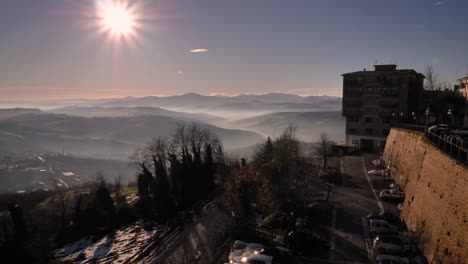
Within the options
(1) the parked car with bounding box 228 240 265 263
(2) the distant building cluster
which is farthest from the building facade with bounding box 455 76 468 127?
(1) the parked car with bounding box 228 240 265 263

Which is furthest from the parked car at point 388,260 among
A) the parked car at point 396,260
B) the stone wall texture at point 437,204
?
the stone wall texture at point 437,204

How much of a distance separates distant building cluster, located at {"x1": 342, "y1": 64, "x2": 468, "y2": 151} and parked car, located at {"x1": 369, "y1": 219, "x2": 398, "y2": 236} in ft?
156

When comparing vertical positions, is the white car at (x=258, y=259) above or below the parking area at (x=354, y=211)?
above

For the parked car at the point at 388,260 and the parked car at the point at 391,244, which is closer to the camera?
the parked car at the point at 388,260

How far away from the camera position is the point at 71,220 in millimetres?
51000

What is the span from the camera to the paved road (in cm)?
2377

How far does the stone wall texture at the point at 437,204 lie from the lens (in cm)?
1823

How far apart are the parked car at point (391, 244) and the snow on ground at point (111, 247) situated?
73.4 ft

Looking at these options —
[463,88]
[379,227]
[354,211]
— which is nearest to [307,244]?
[379,227]

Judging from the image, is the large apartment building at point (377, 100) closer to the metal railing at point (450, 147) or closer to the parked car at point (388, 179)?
the parked car at point (388, 179)

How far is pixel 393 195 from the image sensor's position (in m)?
35.9

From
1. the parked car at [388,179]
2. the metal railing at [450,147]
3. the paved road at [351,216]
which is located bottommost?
the paved road at [351,216]

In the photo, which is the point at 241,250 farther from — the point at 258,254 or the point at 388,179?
the point at 388,179

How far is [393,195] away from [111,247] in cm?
3233
